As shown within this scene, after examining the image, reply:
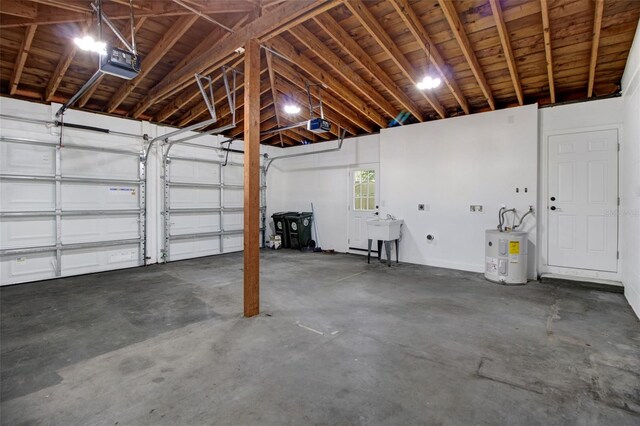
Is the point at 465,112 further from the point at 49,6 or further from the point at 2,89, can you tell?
the point at 2,89

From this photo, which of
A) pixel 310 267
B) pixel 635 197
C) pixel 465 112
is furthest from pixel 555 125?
pixel 310 267

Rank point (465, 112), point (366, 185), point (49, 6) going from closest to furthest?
point (49, 6) < point (465, 112) < point (366, 185)

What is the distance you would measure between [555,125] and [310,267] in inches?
194

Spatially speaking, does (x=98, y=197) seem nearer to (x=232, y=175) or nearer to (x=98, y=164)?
(x=98, y=164)

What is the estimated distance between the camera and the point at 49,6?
11.2ft

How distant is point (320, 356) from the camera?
2.58 meters

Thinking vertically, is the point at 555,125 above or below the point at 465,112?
below

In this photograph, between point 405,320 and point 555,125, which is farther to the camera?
point 555,125

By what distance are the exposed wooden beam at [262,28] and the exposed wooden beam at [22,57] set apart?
1.68 m

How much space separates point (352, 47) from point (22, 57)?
4427mm

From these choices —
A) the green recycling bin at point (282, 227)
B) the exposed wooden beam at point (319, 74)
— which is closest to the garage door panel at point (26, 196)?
the exposed wooden beam at point (319, 74)

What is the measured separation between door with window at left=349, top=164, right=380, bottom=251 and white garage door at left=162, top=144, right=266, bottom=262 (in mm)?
2975

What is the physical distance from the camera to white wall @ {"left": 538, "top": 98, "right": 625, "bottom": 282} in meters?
4.54

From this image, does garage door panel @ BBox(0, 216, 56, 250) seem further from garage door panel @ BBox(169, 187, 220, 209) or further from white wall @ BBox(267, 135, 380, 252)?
white wall @ BBox(267, 135, 380, 252)
